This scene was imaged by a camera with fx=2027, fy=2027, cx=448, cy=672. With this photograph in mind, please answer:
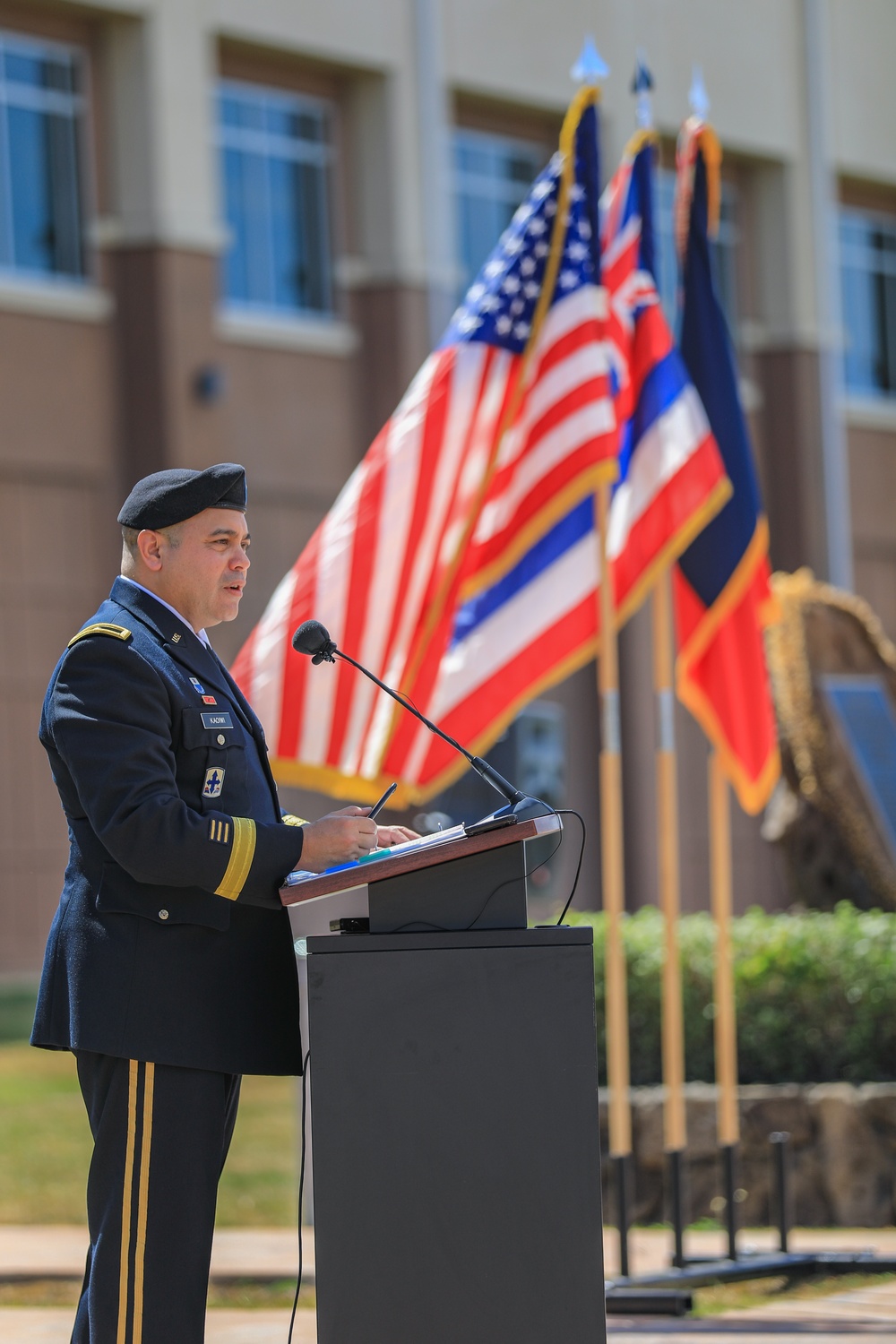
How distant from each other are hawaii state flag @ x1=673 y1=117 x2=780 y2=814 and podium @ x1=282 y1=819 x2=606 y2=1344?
380 cm

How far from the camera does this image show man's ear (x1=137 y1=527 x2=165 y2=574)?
12.8 feet

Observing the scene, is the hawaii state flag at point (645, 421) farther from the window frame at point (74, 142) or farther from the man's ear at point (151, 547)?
the window frame at point (74, 142)

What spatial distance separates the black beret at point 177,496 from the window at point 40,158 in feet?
44.7

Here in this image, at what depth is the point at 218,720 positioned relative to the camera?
12.6 feet

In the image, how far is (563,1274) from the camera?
3.49 metres

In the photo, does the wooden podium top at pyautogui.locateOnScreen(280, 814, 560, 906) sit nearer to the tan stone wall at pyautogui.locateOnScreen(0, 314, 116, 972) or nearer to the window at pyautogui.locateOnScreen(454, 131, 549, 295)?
the tan stone wall at pyautogui.locateOnScreen(0, 314, 116, 972)

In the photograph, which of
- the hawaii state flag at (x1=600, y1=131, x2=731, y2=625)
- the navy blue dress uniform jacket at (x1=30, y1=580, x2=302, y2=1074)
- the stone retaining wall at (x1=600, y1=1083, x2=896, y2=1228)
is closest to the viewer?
the navy blue dress uniform jacket at (x1=30, y1=580, x2=302, y2=1074)

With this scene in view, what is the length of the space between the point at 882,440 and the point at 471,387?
17.0 metres

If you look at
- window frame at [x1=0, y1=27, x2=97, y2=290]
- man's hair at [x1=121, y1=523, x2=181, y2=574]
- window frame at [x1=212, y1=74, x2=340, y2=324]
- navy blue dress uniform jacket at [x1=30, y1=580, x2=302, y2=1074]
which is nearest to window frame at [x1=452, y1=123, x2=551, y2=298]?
window frame at [x1=212, y1=74, x2=340, y2=324]

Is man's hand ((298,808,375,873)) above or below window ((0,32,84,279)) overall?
below

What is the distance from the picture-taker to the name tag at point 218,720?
3805 millimetres

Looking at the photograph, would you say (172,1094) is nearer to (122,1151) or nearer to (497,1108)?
(122,1151)

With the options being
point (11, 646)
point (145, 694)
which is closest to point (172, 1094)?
point (145, 694)

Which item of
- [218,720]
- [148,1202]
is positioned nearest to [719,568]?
[218,720]
